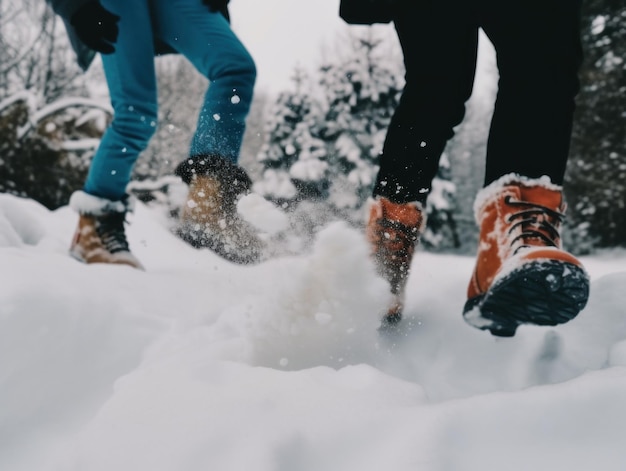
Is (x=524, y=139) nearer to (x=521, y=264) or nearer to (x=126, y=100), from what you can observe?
(x=521, y=264)

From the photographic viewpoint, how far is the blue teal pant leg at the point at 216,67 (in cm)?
149

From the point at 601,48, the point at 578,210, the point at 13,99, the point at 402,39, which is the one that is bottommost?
the point at 578,210

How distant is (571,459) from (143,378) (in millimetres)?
472

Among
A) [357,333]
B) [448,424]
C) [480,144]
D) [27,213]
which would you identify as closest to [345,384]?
[448,424]

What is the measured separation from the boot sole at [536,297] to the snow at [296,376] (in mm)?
85

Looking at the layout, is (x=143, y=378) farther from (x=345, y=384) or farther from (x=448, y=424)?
(x=448, y=424)

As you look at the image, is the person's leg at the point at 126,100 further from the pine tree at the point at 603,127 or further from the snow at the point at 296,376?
the pine tree at the point at 603,127

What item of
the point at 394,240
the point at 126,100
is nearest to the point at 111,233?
the point at 126,100

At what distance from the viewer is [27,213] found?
6.63ft

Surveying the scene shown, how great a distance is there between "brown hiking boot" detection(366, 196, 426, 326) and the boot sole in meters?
0.22

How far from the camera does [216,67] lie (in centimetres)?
157

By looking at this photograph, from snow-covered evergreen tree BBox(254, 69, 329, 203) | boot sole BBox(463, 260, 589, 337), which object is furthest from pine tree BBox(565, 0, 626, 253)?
boot sole BBox(463, 260, 589, 337)

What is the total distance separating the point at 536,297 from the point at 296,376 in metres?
0.42

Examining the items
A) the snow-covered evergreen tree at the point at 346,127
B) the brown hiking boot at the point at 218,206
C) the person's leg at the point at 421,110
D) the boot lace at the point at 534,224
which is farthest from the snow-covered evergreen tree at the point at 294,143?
the boot lace at the point at 534,224
